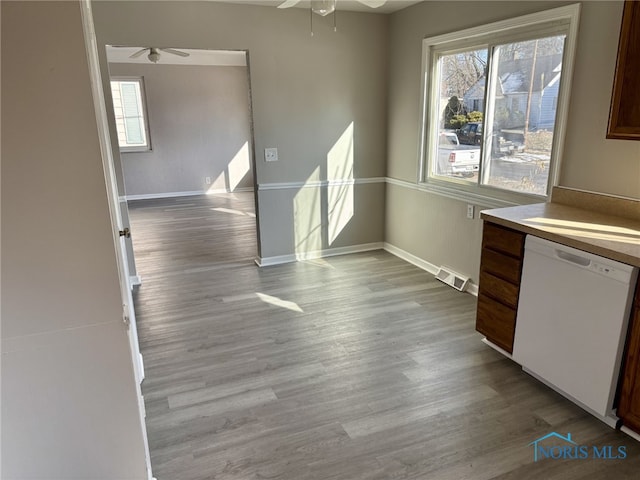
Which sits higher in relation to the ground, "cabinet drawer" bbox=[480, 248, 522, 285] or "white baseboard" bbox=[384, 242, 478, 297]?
"cabinet drawer" bbox=[480, 248, 522, 285]

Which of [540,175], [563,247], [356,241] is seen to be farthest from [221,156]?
[563,247]

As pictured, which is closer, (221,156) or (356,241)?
(356,241)

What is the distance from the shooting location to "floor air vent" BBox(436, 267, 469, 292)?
3.92m

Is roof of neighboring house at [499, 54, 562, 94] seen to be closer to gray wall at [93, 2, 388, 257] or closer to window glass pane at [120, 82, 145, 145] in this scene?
gray wall at [93, 2, 388, 257]

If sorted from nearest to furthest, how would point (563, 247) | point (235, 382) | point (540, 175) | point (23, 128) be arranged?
point (23, 128)
point (563, 247)
point (235, 382)
point (540, 175)

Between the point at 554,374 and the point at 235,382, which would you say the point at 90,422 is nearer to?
A: the point at 235,382

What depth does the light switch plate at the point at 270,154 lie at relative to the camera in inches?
173

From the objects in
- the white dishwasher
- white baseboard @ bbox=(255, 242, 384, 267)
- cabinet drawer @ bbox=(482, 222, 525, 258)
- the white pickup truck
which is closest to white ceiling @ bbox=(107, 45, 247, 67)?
white baseboard @ bbox=(255, 242, 384, 267)

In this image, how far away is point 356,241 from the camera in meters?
5.12

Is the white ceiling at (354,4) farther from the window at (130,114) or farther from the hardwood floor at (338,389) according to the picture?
the window at (130,114)

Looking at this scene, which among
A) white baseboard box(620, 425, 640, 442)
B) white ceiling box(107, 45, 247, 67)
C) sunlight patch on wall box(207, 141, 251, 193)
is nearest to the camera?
white baseboard box(620, 425, 640, 442)

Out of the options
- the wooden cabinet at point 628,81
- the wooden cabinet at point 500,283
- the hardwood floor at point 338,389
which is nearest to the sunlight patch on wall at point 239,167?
the hardwood floor at point 338,389

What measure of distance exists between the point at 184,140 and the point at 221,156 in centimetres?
76

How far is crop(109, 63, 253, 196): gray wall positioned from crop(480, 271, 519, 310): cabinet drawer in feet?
21.5
